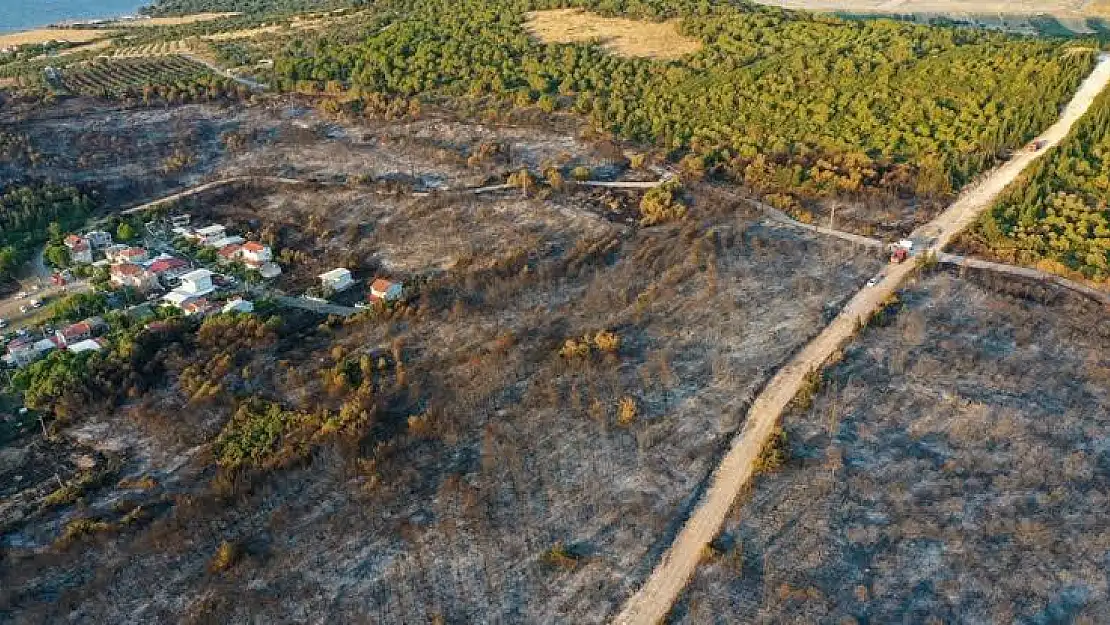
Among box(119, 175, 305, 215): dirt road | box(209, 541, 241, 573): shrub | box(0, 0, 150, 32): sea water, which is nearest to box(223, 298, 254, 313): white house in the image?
box(209, 541, 241, 573): shrub

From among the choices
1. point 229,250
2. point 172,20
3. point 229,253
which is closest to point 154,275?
point 229,253

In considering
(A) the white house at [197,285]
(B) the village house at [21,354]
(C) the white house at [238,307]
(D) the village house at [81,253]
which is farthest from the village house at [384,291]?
(D) the village house at [81,253]

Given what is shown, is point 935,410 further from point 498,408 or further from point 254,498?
point 254,498

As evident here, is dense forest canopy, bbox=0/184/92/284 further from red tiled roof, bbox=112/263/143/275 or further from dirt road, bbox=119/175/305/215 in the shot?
red tiled roof, bbox=112/263/143/275

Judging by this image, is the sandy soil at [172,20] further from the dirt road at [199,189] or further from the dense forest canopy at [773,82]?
the dirt road at [199,189]

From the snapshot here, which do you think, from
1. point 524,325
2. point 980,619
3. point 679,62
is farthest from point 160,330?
point 679,62

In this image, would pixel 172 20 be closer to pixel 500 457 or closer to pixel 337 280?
pixel 337 280
